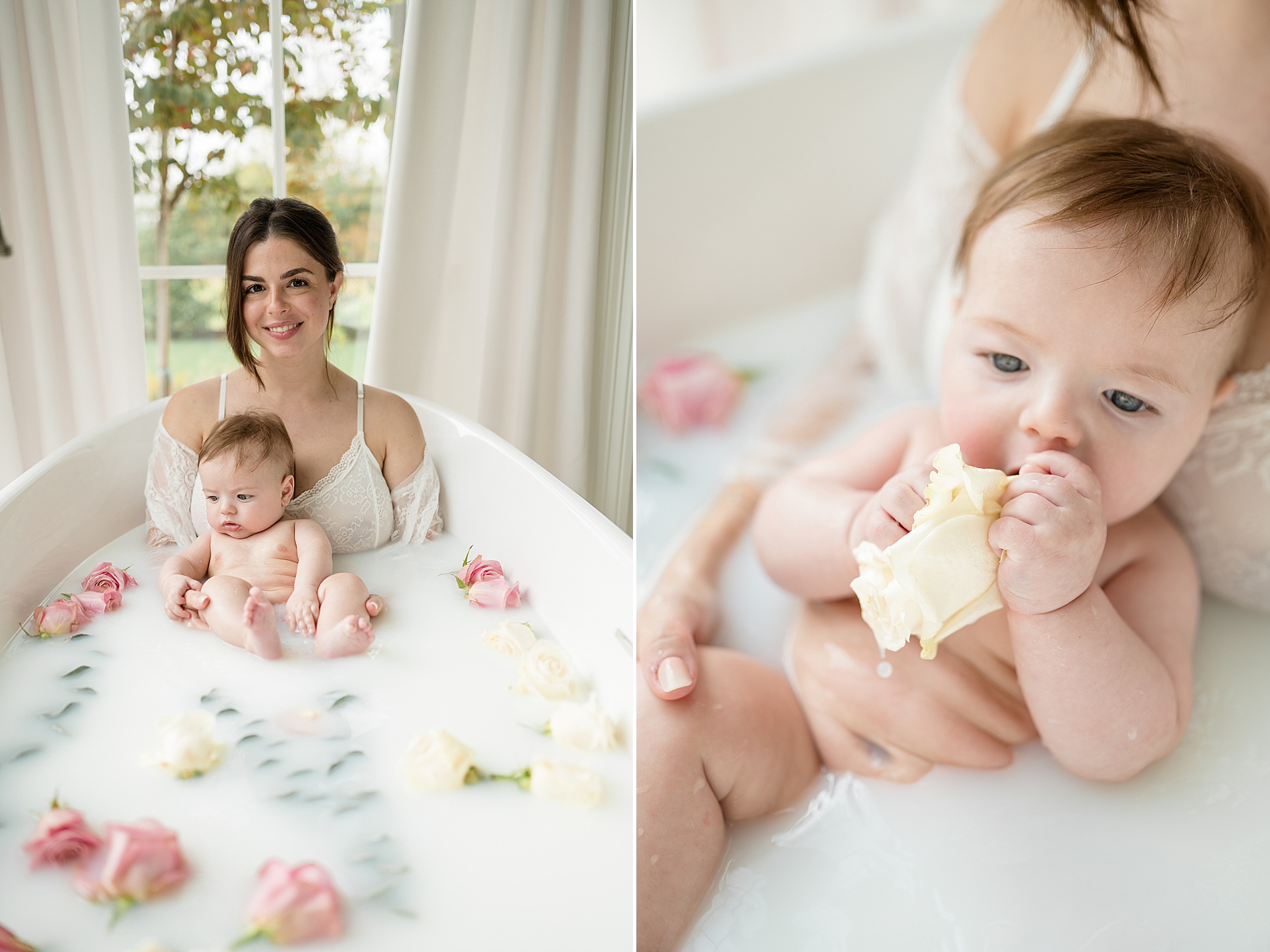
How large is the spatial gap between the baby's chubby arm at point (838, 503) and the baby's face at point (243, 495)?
45 cm

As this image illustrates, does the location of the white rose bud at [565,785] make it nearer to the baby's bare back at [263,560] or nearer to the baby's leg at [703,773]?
the baby's leg at [703,773]

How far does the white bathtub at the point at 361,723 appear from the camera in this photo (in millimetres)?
564

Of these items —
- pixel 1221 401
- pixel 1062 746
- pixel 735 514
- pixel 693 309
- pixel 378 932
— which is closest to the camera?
pixel 378 932

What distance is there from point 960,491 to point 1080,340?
0.16m

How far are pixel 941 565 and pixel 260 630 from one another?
1.83 ft

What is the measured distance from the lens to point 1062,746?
66 cm

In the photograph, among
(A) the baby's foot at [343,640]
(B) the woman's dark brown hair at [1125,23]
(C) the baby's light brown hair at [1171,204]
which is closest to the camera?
(C) the baby's light brown hair at [1171,204]

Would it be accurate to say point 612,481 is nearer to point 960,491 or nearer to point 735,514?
point 735,514

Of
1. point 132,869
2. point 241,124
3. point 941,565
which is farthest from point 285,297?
point 941,565

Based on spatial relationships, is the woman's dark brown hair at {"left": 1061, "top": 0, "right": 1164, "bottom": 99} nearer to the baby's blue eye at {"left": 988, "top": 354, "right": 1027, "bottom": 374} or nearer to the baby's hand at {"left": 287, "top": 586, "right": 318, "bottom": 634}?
the baby's blue eye at {"left": 988, "top": 354, "right": 1027, "bottom": 374}

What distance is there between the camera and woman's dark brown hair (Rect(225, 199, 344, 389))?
76 cm

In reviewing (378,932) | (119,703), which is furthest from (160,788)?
(378,932)

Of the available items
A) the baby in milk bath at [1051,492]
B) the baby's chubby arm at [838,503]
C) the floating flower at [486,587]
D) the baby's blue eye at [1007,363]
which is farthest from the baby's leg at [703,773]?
the baby's blue eye at [1007,363]

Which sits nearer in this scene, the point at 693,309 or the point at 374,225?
the point at 374,225
